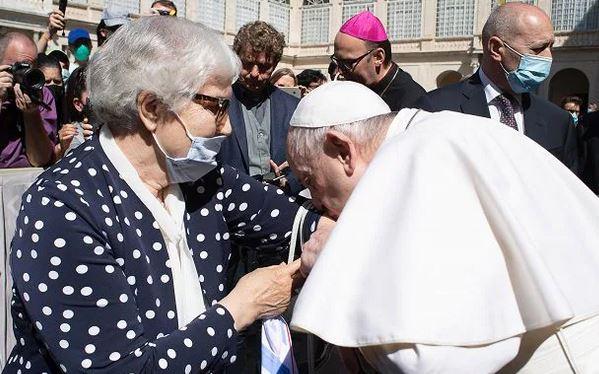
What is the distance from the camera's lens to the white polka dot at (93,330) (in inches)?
66.4

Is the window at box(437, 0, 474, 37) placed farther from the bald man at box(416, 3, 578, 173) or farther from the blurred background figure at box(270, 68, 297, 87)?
the bald man at box(416, 3, 578, 173)

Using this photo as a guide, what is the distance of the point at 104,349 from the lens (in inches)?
66.6

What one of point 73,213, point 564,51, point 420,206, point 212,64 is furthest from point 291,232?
point 564,51

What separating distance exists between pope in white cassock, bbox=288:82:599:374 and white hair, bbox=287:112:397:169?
21 centimetres

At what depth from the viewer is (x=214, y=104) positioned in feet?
6.58

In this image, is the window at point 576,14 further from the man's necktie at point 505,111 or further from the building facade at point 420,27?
the man's necktie at point 505,111

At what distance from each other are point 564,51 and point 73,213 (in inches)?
982

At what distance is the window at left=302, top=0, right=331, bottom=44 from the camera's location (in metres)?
28.6

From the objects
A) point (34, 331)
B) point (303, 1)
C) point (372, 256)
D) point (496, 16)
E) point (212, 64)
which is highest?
point (303, 1)

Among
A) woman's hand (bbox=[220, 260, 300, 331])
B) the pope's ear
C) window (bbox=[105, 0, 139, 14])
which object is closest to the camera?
the pope's ear

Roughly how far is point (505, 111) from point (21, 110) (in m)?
3.02

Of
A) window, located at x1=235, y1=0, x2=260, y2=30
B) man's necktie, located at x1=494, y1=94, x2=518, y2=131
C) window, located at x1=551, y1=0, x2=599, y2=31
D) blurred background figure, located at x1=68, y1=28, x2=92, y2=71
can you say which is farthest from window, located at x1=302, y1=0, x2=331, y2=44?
man's necktie, located at x1=494, y1=94, x2=518, y2=131

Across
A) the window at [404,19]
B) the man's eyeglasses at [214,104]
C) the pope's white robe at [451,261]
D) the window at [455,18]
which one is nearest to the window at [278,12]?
the window at [404,19]

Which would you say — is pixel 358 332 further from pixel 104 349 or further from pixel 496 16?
pixel 496 16
